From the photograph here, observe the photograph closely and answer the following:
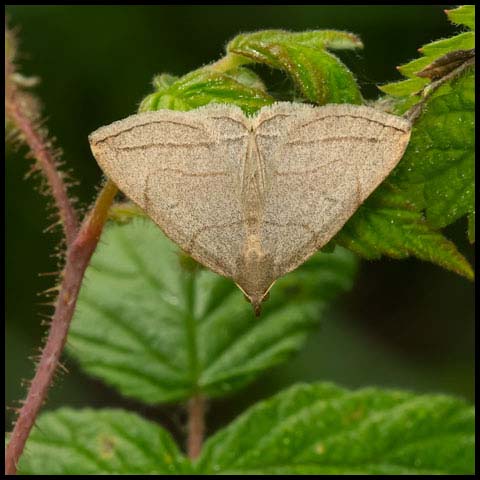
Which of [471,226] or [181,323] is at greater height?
[471,226]

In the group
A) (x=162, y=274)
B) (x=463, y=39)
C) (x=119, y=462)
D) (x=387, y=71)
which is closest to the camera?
(x=463, y=39)

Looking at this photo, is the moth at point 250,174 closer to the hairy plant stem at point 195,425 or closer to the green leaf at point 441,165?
the green leaf at point 441,165

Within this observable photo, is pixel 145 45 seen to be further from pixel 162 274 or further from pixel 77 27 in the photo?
pixel 162 274

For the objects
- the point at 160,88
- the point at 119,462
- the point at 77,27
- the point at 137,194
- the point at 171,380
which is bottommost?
the point at 119,462

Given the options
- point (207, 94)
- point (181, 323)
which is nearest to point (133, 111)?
point (181, 323)

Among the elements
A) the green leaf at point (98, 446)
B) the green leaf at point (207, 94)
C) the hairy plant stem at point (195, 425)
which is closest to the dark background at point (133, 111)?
the hairy plant stem at point (195, 425)

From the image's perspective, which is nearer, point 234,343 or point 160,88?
point 160,88

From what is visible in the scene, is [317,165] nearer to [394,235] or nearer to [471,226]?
[394,235]

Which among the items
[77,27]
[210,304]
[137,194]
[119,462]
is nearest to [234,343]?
[210,304]
